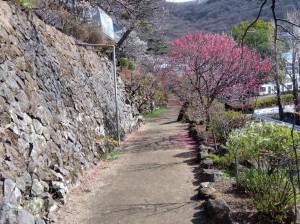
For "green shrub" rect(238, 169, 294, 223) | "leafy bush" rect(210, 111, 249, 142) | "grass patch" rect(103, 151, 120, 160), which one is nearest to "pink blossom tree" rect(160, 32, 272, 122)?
"leafy bush" rect(210, 111, 249, 142)

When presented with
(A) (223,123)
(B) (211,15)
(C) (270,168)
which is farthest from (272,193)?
(B) (211,15)

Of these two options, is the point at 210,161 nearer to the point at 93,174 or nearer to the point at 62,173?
the point at 93,174

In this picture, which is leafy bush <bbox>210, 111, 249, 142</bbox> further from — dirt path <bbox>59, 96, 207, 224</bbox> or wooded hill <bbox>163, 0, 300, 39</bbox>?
wooded hill <bbox>163, 0, 300, 39</bbox>

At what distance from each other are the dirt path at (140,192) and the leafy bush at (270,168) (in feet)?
3.49

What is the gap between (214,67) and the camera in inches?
565

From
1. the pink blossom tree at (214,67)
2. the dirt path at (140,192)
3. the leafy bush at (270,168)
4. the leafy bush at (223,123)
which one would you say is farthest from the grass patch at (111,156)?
the leafy bush at (270,168)

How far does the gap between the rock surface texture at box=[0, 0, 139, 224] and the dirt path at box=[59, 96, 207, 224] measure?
0.42 meters

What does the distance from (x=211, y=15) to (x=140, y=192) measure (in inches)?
2205

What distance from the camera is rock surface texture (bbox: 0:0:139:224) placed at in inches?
224

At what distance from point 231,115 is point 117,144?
4.37 m

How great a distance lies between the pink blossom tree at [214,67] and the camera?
14.1m

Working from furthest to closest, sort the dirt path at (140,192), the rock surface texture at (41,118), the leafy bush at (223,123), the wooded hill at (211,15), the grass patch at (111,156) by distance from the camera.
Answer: the wooded hill at (211,15)
the leafy bush at (223,123)
the grass patch at (111,156)
the dirt path at (140,192)
the rock surface texture at (41,118)

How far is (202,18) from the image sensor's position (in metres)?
59.8

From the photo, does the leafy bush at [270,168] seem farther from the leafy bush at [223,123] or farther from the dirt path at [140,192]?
the leafy bush at [223,123]
